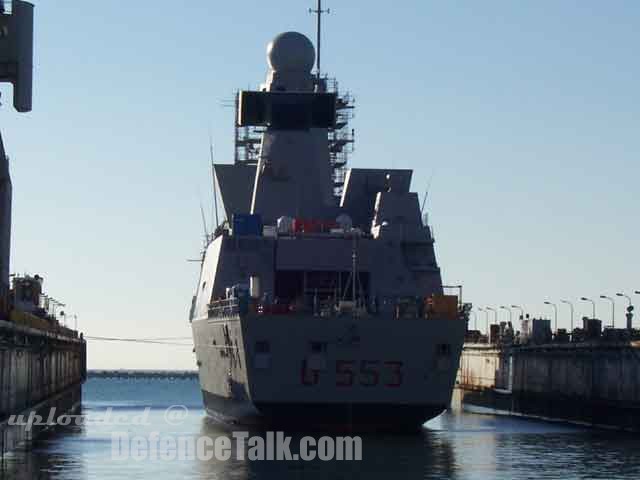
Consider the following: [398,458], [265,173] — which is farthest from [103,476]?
[265,173]

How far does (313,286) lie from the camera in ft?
195

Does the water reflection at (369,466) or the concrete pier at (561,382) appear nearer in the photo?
the water reflection at (369,466)

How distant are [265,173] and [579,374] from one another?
16.4 meters

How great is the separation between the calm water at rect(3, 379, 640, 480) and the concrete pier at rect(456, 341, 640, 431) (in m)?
1.98

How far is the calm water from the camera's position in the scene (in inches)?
1628

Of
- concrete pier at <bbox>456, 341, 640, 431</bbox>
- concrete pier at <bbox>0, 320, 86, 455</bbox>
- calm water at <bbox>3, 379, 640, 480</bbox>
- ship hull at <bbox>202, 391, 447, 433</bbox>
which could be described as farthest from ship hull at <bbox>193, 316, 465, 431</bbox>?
concrete pier at <bbox>456, 341, 640, 431</bbox>

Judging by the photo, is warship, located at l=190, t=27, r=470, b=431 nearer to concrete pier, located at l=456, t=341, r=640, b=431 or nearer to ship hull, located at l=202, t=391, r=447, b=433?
ship hull, located at l=202, t=391, r=447, b=433

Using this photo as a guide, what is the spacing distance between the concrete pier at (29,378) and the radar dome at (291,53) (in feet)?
53.4

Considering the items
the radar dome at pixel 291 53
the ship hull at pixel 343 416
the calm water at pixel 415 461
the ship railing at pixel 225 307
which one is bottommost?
the calm water at pixel 415 461

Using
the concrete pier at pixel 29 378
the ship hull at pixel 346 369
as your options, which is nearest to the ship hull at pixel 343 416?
the ship hull at pixel 346 369

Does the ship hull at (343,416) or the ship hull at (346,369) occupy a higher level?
the ship hull at (346,369)

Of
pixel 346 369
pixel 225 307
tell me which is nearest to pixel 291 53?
pixel 225 307

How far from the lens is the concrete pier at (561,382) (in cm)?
5947

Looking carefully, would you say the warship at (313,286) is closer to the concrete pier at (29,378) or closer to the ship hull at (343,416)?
the ship hull at (343,416)
